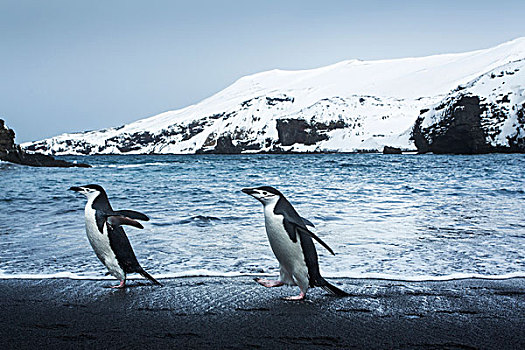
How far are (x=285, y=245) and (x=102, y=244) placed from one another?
55.2 inches

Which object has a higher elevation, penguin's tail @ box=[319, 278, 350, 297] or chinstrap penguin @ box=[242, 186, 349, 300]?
chinstrap penguin @ box=[242, 186, 349, 300]

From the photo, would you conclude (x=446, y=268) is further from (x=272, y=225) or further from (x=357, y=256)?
(x=272, y=225)

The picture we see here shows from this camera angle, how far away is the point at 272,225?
11.4 ft

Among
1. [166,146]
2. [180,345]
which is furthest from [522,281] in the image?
[166,146]

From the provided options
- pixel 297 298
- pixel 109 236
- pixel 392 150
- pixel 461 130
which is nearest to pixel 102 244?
pixel 109 236

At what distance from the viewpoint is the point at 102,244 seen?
3.74 meters

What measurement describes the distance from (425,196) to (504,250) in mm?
6704

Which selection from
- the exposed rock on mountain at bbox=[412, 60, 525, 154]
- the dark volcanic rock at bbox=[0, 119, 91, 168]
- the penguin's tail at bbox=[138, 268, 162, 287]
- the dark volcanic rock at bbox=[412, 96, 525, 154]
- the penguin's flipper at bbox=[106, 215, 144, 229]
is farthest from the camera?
the dark volcanic rock at bbox=[412, 96, 525, 154]

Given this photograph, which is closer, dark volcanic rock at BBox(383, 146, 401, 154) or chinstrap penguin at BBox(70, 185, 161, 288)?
chinstrap penguin at BBox(70, 185, 161, 288)

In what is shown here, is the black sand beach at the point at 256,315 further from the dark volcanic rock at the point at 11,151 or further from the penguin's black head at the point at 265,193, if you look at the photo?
the dark volcanic rock at the point at 11,151

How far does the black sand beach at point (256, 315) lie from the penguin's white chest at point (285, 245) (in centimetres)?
24

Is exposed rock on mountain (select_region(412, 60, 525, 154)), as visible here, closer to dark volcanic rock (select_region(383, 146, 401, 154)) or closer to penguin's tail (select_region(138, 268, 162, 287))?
dark volcanic rock (select_region(383, 146, 401, 154))

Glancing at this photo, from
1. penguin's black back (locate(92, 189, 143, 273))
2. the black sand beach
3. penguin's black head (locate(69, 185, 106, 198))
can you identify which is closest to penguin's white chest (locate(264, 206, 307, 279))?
the black sand beach

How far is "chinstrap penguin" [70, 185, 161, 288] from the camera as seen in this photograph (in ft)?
12.1
